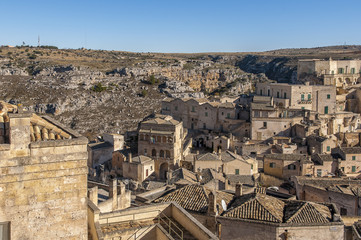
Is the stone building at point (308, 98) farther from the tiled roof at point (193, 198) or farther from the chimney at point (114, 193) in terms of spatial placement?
the chimney at point (114, 193)

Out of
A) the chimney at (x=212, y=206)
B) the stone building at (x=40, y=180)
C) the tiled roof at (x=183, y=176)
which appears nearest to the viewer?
the stone building at (x=40, y=180)

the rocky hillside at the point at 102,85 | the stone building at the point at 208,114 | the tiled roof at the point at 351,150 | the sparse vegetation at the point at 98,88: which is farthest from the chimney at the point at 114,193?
the sparse vegetation at the point at 98,88

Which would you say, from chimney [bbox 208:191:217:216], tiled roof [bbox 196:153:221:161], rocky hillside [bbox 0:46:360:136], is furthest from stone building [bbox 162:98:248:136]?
chimney [bbox 208:191:217:216]

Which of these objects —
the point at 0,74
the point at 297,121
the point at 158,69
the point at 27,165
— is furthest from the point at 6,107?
the point at 158,69

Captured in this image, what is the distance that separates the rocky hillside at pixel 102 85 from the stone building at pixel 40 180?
47.1 meters

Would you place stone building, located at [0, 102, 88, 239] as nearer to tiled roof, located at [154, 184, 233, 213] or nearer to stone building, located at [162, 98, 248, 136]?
tiled roof, located at [154, 184, 233, 213]

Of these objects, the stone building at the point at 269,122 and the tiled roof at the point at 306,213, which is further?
the stone building at the point at 269,122

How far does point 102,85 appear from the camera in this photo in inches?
2751

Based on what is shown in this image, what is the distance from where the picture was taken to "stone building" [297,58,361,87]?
5259cm

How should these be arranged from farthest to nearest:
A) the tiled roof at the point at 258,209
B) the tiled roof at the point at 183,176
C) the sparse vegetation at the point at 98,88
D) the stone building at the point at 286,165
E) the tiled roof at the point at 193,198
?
the sparse vegetation at the point at 98,88, the stone building at the point at 286,165, the tiled roof at the point at 183,176, the tiled roof at the point at 193,198, the tiled roof at the point at 258,209

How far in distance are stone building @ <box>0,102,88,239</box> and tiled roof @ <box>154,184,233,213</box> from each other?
8.90 meters

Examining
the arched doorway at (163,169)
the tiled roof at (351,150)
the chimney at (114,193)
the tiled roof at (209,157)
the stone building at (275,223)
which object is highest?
the chimney at (114,193)

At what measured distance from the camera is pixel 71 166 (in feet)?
25.3

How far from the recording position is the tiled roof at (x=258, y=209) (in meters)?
14.8
